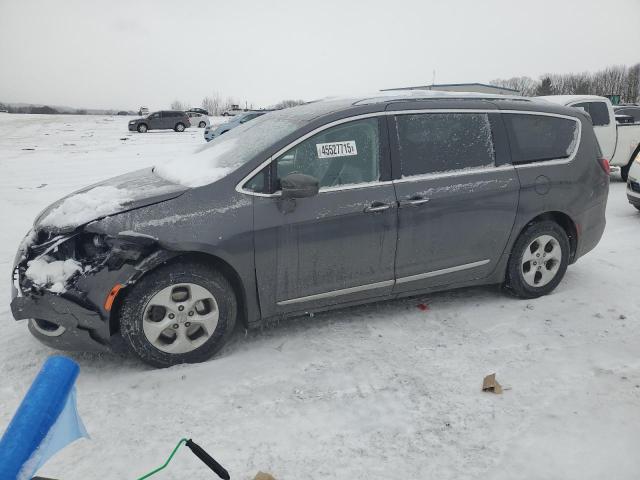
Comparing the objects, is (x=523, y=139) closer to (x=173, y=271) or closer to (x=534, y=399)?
(x=534, y=399)

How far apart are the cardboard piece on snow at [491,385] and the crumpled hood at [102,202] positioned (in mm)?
2251

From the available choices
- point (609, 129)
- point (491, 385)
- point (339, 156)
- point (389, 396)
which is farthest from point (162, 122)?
point (491, 385)

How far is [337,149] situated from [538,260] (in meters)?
2.10

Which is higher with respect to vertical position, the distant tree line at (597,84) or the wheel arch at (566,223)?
the distant tree line at (597,84)

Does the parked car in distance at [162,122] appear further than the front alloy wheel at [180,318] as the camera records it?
Yes

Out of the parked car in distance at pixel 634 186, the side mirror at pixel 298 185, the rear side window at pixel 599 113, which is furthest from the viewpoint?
the rear side window at pixel 599 113

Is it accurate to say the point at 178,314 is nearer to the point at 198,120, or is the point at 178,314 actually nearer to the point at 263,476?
the point at 263,476

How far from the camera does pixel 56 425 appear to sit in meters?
1.09

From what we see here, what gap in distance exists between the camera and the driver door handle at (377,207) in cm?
367

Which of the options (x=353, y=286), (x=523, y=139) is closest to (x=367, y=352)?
(x=353, y=286)

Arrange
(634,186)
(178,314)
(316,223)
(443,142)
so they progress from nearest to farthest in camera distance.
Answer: (178,314) < (316,223) < (443,142) < (634,186)

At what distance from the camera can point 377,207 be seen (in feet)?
12.1

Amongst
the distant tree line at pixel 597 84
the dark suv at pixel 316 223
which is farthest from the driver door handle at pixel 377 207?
the distant tree line at pixel 597 84

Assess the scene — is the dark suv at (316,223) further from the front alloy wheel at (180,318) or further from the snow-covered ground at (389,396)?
the snow-covered ground at (389,396)
